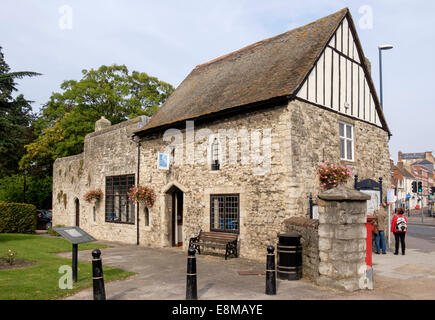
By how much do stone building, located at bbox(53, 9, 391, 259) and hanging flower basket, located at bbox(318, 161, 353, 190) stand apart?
223 millimetres

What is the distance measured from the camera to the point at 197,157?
14.0m

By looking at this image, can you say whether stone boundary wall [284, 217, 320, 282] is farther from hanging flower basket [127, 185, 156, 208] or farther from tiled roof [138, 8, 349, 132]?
hanging flower basket [127, 185, 156, 208]

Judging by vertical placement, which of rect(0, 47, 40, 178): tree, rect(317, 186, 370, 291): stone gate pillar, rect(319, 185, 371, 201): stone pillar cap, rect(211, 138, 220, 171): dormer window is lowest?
rect(317, 186, 370, 291): stone gate pillar

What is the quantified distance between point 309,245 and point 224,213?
443 cm

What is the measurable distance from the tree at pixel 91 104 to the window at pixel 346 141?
18.8m

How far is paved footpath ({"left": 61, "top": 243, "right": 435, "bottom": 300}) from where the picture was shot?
7379 millimetres

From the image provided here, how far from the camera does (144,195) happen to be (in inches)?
625

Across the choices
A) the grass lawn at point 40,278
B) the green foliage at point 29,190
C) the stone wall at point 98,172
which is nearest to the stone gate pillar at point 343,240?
the grass lawn at point 40,278

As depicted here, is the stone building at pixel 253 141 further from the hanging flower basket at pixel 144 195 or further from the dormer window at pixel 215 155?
the hanging flower basket at pixel 144 195

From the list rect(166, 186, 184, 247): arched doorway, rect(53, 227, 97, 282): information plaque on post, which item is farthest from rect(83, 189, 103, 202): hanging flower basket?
rect(53, 227, 97, 282): information plaque on post

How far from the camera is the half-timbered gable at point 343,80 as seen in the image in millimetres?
12281

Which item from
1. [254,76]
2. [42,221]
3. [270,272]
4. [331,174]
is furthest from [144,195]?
[42,221]

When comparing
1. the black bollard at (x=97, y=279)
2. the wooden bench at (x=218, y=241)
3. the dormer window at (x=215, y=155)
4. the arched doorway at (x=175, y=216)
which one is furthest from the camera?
the arched doorway at (x=175, y=216)
